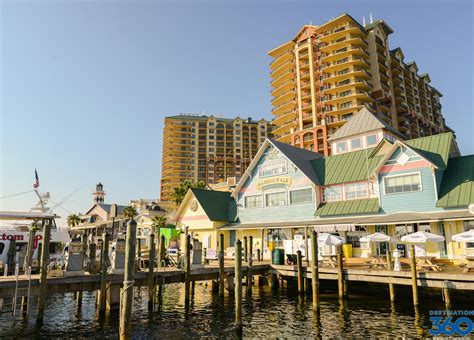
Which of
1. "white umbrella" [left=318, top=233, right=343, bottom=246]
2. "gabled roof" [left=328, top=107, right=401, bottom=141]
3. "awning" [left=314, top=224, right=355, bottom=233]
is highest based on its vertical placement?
"gabled roof" [left=328, top=107, right=401, bottom=141]

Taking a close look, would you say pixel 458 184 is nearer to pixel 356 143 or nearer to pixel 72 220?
pixel 356 143

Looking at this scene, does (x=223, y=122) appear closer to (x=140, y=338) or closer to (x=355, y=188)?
(x=355, y=188)

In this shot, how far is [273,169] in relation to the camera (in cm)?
3831

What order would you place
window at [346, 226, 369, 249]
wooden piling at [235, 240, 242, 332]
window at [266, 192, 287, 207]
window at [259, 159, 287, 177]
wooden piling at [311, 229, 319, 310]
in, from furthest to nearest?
window at [259, 159, 287, 177] < window at [266, 192, 287, 207] < window at [346, 226, 369, 249] < wooden piling at [311, 229, 319, 310] < wooden piling at [235, 240, 242, 332]

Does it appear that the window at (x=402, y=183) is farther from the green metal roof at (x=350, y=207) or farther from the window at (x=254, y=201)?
the window at (x=254, y=201)

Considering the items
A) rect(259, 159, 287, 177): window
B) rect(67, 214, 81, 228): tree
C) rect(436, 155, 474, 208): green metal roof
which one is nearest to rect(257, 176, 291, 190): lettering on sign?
rect(259, 159, 287, 177): window

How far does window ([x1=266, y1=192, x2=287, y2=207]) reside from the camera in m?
36.9

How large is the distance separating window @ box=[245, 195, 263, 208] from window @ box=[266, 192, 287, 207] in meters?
0.96

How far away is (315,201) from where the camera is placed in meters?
34.5

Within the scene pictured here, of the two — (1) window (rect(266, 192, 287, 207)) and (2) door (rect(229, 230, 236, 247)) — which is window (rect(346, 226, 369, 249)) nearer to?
(1) window (rect(266, 192, 287, 207))

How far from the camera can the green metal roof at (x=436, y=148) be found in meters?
28.2

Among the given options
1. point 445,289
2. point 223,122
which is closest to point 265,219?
point 445,289

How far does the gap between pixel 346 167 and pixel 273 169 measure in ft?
25.3

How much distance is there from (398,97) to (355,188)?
6551 cm
